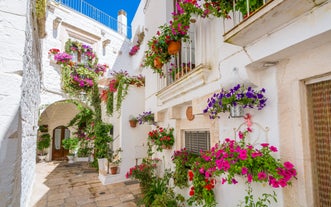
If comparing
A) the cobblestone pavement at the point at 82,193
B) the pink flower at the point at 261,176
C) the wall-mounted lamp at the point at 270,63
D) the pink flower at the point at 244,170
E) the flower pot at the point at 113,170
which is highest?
the wall-mounted lamp at the point at 270,63

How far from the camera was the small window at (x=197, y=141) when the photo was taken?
338 cm

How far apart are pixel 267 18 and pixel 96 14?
12.3 metres

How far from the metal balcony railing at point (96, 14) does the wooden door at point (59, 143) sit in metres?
8.12

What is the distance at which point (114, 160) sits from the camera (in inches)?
280

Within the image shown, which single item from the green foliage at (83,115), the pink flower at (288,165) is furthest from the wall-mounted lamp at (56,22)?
the pink flower at (288,165)

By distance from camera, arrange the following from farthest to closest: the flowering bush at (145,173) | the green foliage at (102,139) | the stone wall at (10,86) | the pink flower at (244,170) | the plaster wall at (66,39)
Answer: the plaster wall at (66,39) → the green foliage at (102,139) → the flowering bush at (145,173) → the stone wall at (10,86) → the pink flower at (244,170)

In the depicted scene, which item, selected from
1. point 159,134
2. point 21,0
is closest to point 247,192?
point 159,134

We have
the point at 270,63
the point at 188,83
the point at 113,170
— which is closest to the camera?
the point at 270,63

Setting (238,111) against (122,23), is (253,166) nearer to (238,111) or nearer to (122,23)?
(238,111)

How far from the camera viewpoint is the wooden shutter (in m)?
1.59

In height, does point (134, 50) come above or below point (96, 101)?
above

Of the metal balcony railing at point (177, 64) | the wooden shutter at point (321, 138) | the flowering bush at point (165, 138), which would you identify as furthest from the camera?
the flowering bush at point (165, 138)

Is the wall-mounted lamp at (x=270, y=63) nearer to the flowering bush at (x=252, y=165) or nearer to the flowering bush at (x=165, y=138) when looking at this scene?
the flowering bush at (x=252, y=165)

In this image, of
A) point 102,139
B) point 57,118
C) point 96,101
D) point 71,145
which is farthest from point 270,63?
point 57,118
